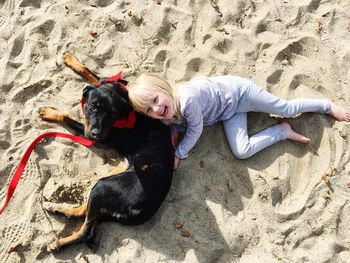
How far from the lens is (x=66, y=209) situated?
4355mm

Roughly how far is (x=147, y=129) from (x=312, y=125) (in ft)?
5.96

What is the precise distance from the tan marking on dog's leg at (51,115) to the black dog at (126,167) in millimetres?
459

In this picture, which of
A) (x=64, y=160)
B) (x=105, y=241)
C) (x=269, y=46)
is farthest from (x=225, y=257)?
(x=269, y=46)

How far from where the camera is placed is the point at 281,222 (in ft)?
14.8

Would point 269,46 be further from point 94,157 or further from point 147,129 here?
point 94,157

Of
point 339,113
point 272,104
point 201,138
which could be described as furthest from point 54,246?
point 339,113

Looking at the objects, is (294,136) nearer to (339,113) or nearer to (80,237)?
(339,113)

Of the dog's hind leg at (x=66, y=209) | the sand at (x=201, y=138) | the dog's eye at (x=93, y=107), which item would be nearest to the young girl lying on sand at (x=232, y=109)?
the sand at (x=201, y=138)

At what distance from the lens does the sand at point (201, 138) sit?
4391 millimetres

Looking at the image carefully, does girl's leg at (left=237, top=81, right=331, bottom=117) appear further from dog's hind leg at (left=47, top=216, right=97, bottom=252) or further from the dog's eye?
dog's hind leg at (left=47, top=216, right=97, bottom=252)

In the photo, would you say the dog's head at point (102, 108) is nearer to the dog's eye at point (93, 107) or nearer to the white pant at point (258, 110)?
the dog's eye at point (93, 107)

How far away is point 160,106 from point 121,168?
88cm

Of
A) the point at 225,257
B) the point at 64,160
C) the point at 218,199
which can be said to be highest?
the point at 64,160

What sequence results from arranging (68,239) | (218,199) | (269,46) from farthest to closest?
(269,46)
(218,199)
(68,239)
